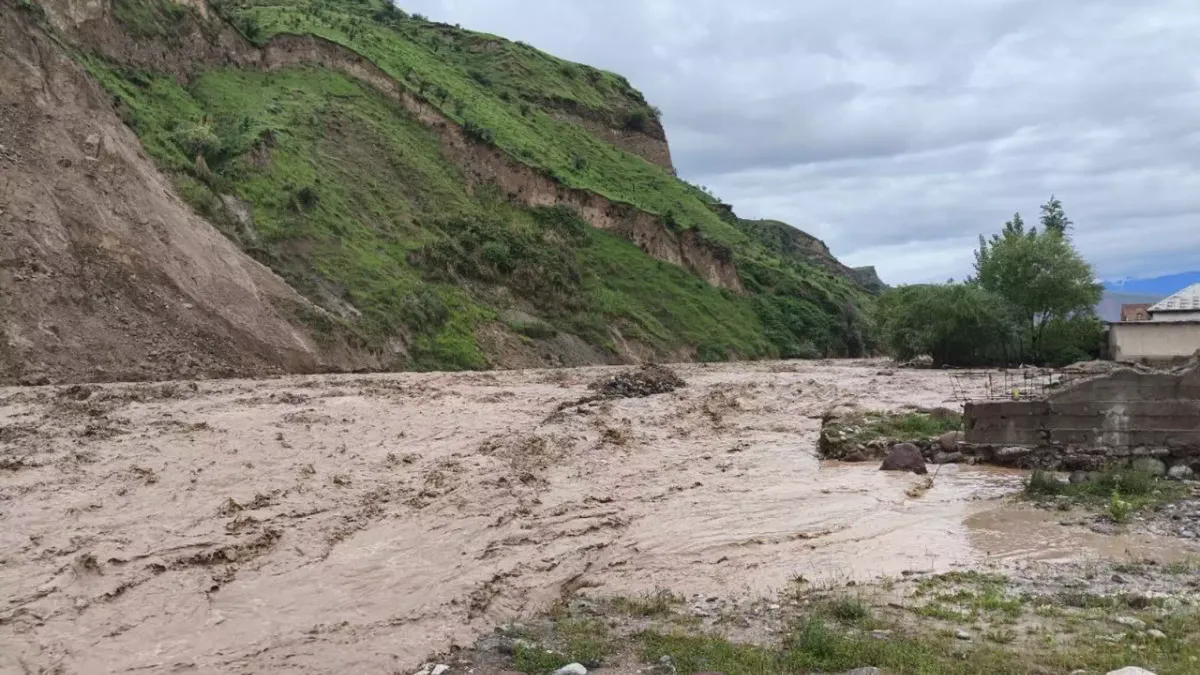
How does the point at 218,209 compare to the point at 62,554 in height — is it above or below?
above

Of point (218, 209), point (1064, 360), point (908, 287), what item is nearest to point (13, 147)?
point (218, 209)

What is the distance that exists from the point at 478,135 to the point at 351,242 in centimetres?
2043

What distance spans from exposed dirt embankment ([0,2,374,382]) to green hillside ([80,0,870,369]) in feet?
9.07

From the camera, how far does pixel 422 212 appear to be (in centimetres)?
4612

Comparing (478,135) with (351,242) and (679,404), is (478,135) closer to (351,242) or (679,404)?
(351,242)

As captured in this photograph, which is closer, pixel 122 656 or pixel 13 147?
pixel 122 656

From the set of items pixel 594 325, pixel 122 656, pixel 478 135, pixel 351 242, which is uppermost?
pixel 478 135

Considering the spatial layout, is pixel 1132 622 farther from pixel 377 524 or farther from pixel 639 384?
pixel 639 384

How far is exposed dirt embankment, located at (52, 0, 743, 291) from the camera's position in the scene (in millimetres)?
39250

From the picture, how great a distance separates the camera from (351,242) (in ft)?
125

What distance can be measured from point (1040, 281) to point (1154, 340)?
6527mm

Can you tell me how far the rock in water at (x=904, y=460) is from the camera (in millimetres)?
15438

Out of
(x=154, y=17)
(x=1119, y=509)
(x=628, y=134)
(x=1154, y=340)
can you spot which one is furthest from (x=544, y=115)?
(x=1119, y=509)

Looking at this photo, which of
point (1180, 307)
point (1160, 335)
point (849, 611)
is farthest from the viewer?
point (1180, 307)
